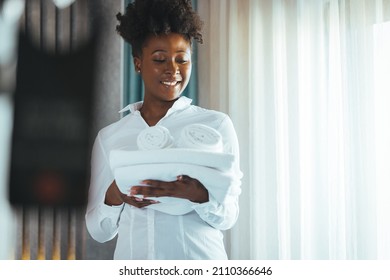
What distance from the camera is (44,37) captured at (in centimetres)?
129

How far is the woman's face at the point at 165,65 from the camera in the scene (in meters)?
1.16

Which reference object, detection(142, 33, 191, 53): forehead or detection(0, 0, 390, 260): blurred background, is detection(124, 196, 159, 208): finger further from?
detection(142, 33, 191, 53): forehead

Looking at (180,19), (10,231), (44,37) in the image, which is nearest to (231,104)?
(180,19)

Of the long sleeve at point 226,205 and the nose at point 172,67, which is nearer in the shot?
the long sleeve at point 226,205

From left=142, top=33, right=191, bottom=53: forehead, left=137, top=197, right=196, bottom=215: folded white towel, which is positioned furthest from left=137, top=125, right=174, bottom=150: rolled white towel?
left=142, top=33, right=191, bottom=53: forehead

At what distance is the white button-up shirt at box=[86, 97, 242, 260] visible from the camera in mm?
1076

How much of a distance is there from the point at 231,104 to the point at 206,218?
1.04 ft

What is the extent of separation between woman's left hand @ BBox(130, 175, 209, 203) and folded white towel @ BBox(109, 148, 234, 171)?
45mm

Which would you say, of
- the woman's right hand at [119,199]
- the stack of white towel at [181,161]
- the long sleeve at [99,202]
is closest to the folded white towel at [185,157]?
the stack of white towel at [181,161]

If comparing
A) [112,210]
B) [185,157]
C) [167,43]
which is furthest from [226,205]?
[167,43]

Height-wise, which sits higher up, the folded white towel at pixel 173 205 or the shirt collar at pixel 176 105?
the shirt collar at pixel 176 105

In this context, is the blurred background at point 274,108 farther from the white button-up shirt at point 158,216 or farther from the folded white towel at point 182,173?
the folded white towel at point 182,173
